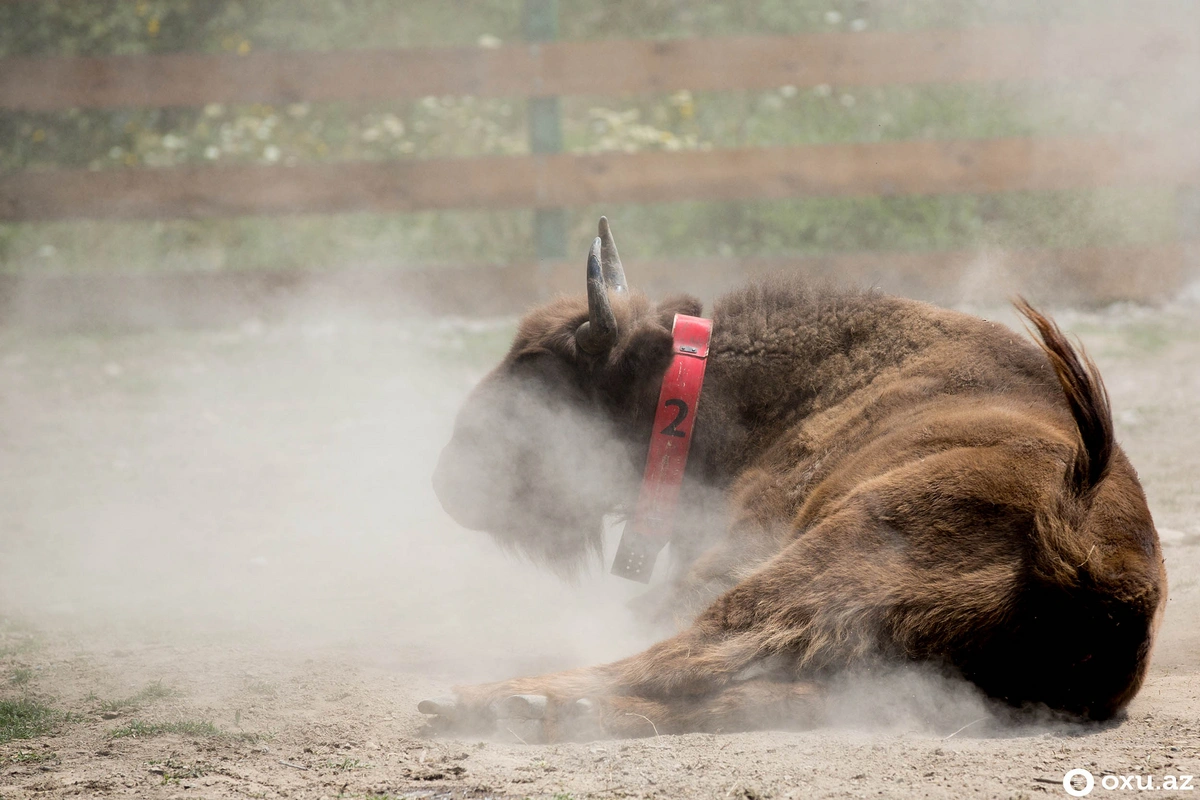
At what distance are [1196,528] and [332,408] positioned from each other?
3828 millimetres

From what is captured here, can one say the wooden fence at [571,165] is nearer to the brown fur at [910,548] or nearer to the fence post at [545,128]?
the fence post at [545,128]

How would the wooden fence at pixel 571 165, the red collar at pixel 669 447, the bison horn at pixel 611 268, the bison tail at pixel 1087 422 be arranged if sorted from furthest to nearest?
the wooden fence at pixel 571 165 < the bison horn at pixel 611 268 < the red collar at pixel 669 447 < the bison tail at pixel 1087 422

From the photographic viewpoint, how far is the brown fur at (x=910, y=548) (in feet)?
6.97

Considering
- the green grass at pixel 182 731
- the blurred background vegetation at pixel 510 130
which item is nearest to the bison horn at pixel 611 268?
the green grass at pixel 182 731

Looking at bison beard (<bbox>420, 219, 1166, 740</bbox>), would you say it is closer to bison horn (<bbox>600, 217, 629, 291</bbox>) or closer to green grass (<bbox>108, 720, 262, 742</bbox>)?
bison horn (<bbox>600, 217, 629, 291</bbox>)

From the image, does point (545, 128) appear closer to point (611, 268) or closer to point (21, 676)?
point (611, 268)

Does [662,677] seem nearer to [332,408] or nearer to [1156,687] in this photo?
[1156,687]

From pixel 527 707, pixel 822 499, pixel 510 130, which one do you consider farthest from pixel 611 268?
pixel 510 130

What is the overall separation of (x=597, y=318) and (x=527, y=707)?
1.05 m

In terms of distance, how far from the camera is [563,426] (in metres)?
3.09

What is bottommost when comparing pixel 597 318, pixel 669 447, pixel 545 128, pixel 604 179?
pixel 669 447

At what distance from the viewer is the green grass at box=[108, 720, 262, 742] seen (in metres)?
2.23

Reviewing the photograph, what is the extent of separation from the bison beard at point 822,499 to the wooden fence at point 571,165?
416 centimetres

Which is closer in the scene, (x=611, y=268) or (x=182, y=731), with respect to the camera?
(x=182, y=731)
